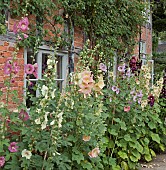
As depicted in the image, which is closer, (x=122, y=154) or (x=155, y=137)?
(x=122, y=154)

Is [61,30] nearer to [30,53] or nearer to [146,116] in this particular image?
[30,53]

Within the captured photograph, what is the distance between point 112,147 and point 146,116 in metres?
0.90

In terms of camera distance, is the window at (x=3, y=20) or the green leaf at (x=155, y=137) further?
the green leaf at (x=155, y=137)

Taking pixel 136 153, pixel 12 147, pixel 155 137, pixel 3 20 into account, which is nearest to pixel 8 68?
pixel 12 147

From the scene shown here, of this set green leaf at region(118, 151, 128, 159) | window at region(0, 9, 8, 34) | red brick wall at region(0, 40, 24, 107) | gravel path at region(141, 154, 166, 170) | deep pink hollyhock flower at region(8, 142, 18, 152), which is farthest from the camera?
gravel path at region(141, 154, 166, 170)

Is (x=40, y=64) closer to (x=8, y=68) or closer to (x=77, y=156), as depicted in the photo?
(x=8, y=68)

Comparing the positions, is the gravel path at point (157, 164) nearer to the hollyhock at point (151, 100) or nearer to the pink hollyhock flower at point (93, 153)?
the hollyhock at point (151, 100)

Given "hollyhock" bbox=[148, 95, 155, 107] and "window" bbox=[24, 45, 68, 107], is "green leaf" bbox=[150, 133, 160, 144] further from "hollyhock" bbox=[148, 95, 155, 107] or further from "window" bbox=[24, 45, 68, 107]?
→ "window" bbox=[24, 45, 68, 107]

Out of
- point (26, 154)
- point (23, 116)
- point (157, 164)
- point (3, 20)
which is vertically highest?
point (3, 20)


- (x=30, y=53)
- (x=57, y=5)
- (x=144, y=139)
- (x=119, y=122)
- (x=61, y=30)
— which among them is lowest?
(x=144, y=139)

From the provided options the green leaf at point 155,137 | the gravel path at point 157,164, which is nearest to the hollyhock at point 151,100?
the green leaf at point 155,137

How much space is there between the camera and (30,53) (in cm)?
473

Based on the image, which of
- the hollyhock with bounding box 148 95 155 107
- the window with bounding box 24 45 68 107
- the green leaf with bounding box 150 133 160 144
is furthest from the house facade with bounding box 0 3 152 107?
the green leaf with bounding box 150 133 160 144

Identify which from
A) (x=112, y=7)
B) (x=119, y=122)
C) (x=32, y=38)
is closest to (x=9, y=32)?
(x=32, y=38)
